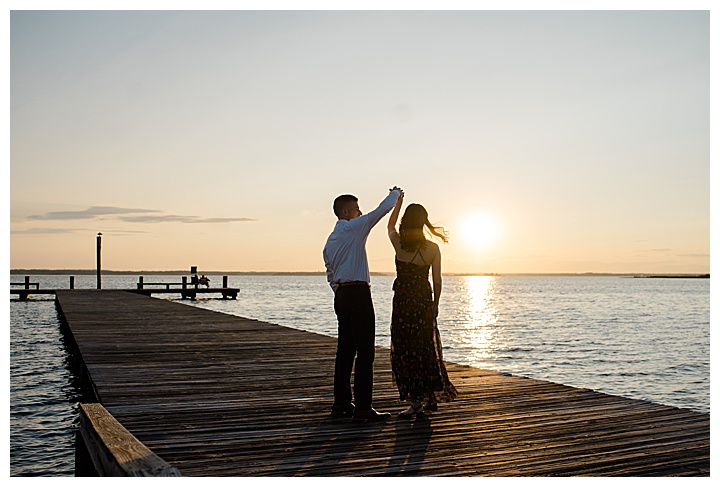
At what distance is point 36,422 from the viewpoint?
34.9 ft

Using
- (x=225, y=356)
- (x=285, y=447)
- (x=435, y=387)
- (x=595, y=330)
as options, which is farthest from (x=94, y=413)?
(x=595, y=330)

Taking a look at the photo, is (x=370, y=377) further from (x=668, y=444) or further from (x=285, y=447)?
(x=668, y=444)

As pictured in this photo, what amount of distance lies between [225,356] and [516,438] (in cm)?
589

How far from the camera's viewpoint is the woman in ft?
19.4

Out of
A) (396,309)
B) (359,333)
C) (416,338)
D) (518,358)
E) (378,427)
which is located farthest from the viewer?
(518,358)

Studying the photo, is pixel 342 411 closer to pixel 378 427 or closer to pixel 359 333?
pixel 378 427

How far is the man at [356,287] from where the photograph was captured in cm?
568

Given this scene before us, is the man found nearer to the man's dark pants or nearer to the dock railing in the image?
the man's dark pants

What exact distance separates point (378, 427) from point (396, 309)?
1.04 meters

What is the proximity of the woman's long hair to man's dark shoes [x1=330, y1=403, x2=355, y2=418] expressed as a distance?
1.43 metres

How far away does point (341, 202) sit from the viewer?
5820mm

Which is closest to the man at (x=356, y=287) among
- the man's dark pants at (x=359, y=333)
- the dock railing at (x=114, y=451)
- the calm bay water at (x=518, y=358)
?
the man's dark pants at (x=359, y=333)

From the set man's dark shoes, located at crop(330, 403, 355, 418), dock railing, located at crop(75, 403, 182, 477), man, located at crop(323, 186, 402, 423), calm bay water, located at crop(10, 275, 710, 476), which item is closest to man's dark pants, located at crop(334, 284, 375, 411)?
man, located at crop(323, 186, 402, 423)

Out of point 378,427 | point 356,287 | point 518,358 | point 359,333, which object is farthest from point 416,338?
point 518,358
